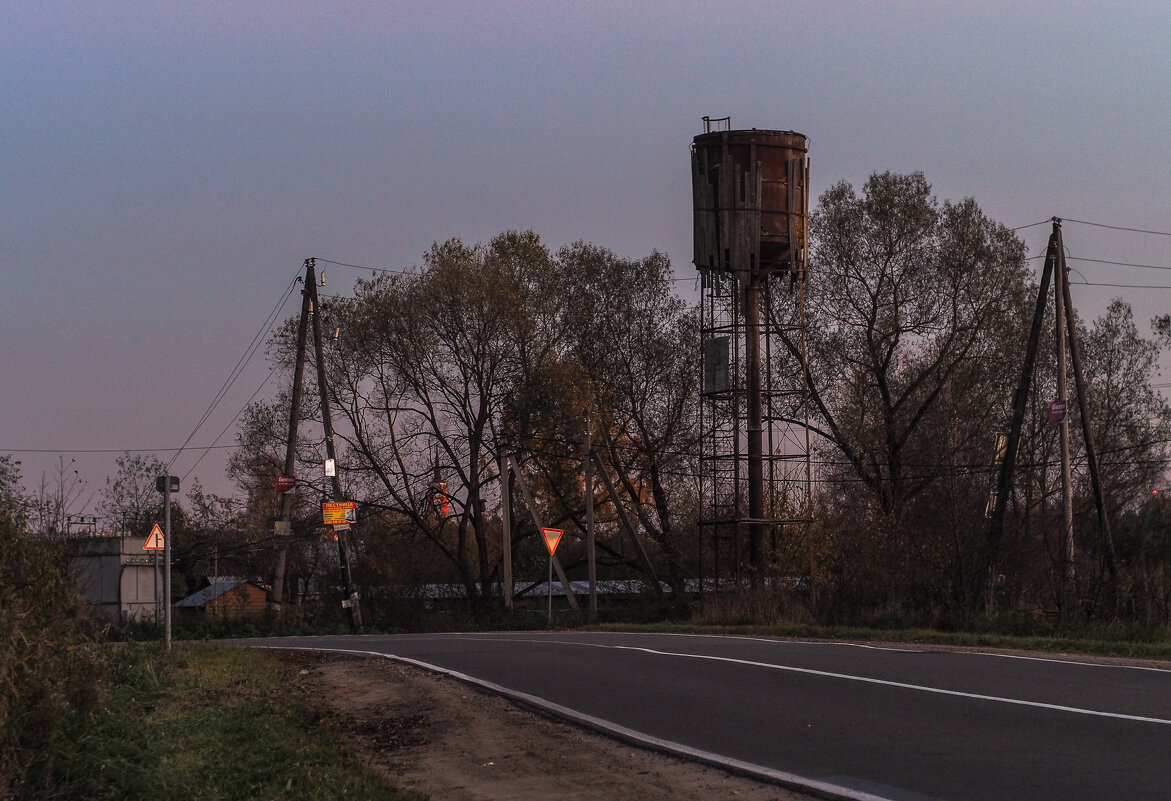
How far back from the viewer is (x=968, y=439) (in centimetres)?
3206

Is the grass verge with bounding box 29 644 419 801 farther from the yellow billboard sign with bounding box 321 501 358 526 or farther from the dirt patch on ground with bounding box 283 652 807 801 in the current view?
the yellow billboard sign with bounding box 321 501 358 526

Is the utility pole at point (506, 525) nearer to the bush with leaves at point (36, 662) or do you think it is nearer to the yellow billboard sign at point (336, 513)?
the yellow billboard sign at point (336, 513)

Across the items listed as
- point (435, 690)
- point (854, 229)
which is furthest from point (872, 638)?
point (854, 229)

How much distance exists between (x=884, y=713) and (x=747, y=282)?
27.4m

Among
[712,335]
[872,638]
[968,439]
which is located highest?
[712,335]

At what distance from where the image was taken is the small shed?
61.8 meters

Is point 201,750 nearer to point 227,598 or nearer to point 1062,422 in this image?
point 1062,422

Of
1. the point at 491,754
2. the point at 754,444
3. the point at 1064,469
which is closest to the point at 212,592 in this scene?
the point at 754,444

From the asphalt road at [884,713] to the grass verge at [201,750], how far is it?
254 centimetres

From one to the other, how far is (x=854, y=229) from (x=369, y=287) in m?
19.3

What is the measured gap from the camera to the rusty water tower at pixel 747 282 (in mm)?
36781

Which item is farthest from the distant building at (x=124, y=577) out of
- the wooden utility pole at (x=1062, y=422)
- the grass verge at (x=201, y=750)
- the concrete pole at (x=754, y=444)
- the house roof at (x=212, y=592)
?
the grass verge at (x=201, y=750)

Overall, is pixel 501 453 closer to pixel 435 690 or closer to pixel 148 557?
pixel 148 557

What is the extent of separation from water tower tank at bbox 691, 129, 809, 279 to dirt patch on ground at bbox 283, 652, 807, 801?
81.1 ft
